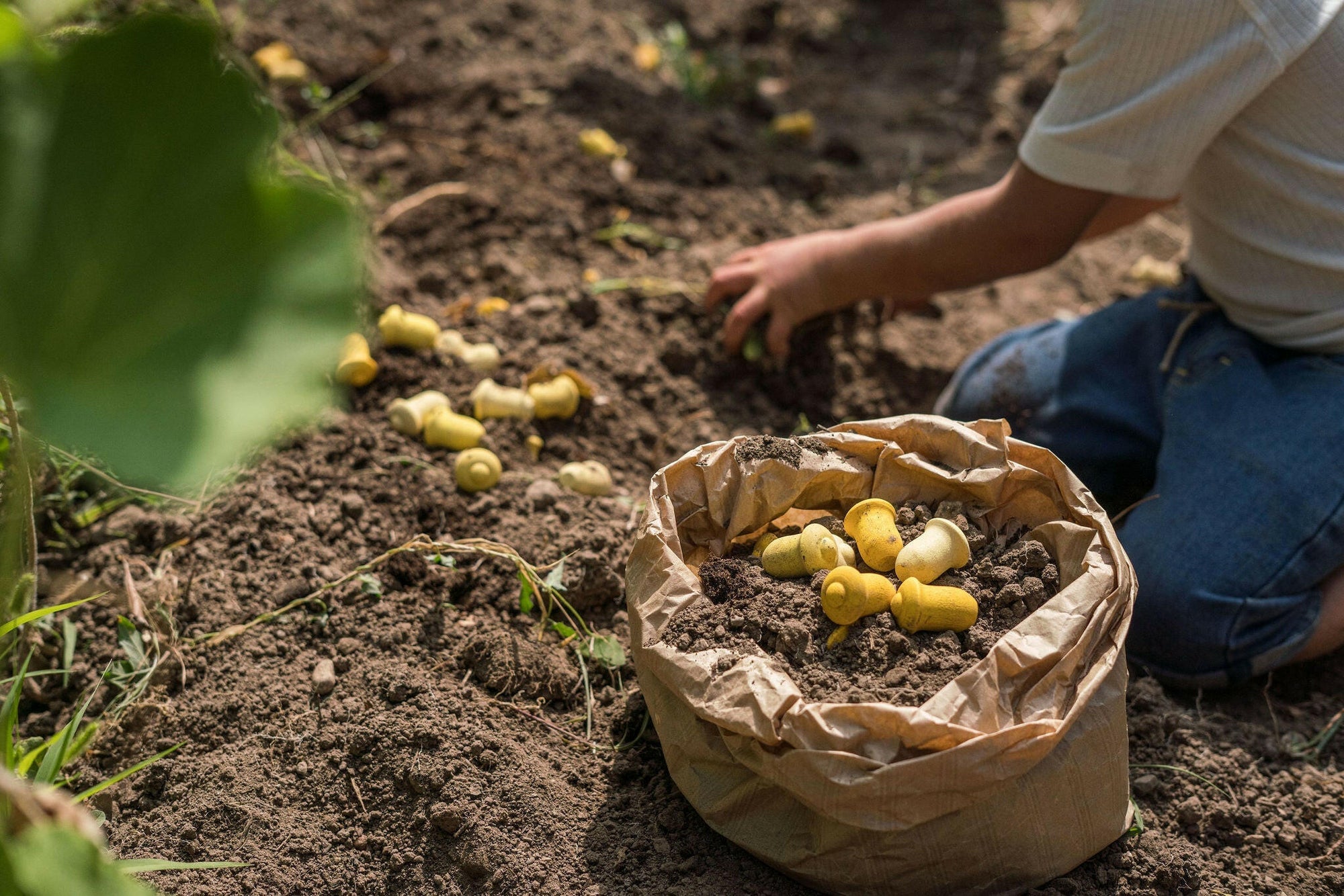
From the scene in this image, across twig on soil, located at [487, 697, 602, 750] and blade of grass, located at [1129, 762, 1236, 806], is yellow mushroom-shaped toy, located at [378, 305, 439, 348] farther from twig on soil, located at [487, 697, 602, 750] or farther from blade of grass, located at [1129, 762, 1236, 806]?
blade of grass, located at [1129, 762, 1236, 806]

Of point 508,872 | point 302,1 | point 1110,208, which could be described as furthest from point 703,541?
point 302,1

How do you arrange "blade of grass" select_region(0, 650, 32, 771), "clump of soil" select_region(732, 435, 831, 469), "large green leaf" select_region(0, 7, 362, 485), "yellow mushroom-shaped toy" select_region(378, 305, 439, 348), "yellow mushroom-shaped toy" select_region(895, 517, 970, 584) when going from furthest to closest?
"yellow mushroom-shaped toy" select_region(378, 305, 439, 348)
"clump of soil" select_region(732, 435, 831, 469)
"yellow mushroom-shaped toy" select_region(895, 517, 970, 584)
"blade of grass" select_region(0, 650, 32, 771)
"large green leaf" select_region(0, 7, 362, 485)

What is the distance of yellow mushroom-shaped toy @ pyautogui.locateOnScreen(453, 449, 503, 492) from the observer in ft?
6.58

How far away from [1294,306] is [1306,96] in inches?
16.5

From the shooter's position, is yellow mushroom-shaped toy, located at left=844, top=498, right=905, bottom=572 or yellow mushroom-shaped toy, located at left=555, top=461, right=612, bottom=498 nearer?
yellow mushroom-shaped toy, located at left=844, top=498, right=905, bottom=572

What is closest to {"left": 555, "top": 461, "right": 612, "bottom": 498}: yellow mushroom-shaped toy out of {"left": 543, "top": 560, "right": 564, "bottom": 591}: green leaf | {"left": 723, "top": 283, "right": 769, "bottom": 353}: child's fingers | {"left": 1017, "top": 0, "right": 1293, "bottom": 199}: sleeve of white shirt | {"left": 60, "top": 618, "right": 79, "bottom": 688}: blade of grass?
{"left": 543, "top": 560, "right": 564, "bottom": 591}: green leaf

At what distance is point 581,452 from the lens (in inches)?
89.0

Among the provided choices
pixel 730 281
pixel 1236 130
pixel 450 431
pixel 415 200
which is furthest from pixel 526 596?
pixel 1236 130

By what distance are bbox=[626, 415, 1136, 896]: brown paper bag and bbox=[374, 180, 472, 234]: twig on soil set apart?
146cm

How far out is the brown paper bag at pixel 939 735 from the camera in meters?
1.23

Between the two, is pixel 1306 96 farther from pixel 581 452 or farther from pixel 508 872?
pixel 508 872

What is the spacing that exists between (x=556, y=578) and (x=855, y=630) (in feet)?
1.95

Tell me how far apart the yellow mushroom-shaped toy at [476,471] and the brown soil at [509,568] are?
0.10 ft

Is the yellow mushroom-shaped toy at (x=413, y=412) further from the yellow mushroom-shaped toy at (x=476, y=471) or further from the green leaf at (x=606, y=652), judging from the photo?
the green leaf at (x=606, y=652)
